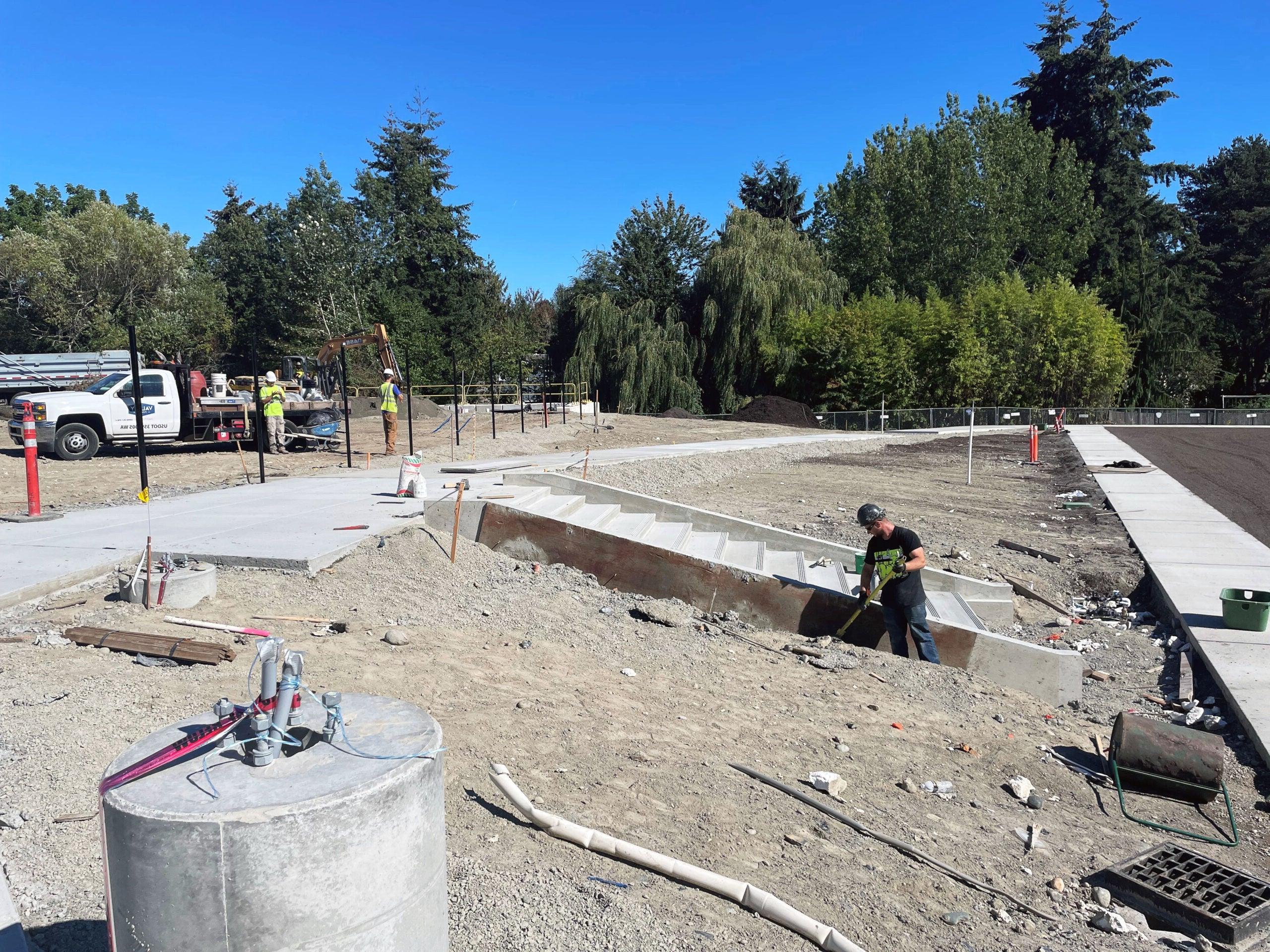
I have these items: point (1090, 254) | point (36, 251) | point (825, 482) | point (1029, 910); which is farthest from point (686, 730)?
point (1090, 254)

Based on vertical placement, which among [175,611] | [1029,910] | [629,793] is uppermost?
[175,611]

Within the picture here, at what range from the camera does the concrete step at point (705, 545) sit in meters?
9.84

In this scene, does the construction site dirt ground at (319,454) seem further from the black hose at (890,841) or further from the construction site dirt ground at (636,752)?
the black hose at (890,841)

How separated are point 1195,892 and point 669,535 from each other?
6955mm

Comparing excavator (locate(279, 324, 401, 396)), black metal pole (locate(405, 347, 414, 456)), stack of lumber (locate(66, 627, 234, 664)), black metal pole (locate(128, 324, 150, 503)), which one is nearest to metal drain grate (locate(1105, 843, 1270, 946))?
stack of lumber (locate(66, 627, 234, 664))

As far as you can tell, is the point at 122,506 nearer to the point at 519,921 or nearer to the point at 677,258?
the point at 519,921

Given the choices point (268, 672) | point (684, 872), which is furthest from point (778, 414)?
point (268, 672)

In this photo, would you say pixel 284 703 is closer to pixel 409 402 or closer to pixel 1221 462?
pixel 409 402

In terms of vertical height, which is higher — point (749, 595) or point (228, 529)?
point (228, 529)

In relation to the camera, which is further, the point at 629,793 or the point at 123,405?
the point at 123,405

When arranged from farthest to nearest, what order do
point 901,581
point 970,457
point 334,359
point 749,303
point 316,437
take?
point 749,303, point 334,359, point 316,437, point 970,457, point 901,581

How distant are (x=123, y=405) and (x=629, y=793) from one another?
19.7m

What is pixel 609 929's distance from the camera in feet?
12.2

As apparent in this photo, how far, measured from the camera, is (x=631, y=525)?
439 inches
